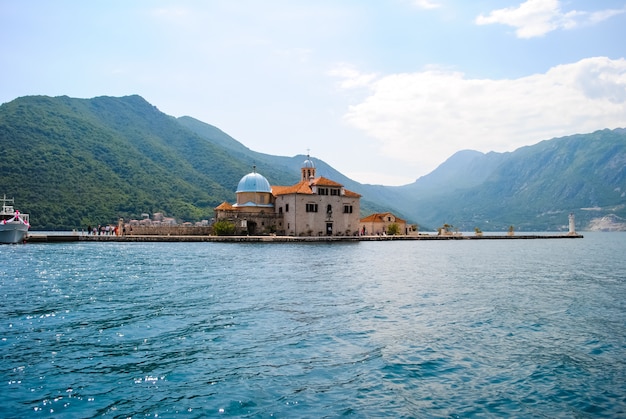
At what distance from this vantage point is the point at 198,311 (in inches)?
734

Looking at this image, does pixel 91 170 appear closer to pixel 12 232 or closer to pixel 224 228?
pixel 12 232

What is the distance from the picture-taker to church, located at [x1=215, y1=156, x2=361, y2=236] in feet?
261

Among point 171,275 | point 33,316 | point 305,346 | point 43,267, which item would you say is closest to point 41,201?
point 43,267

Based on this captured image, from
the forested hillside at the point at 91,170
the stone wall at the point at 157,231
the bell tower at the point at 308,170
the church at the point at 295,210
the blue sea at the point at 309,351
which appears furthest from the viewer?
the forested hillside at the point at 91,170

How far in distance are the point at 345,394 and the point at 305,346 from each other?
359cm

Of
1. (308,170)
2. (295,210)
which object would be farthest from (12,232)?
(308,170)

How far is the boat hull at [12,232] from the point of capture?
65.2 metres

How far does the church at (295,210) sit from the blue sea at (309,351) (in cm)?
5332

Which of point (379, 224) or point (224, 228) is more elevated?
point (379, 224)

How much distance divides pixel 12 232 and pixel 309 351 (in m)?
65.4

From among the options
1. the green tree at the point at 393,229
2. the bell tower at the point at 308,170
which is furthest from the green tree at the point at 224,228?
the green tree at the point at 393,229

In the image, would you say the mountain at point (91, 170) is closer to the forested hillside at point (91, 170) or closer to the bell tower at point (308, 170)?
the forested hillside at point (91, 170)

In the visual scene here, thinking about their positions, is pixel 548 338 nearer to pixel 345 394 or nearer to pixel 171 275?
pixel 345 394

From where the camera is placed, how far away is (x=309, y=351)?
43.3 feet
